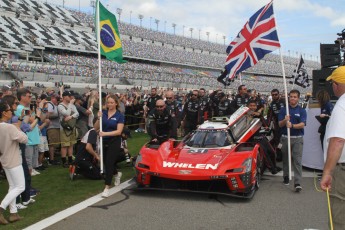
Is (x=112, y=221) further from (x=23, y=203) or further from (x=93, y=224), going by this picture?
(x=23, y=203)

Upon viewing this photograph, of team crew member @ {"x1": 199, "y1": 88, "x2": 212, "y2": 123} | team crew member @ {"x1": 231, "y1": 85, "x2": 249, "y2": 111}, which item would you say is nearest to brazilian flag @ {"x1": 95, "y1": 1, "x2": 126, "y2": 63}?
team crew member @ {"x1": 199, "y1": 88, "x2": 212, "y2": 123}

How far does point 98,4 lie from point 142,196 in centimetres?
454

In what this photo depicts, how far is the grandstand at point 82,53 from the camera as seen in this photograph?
34.9 meters

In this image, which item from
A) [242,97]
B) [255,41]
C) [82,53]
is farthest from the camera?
[82,53]

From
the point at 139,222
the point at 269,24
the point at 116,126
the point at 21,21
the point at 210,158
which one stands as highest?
the point at 21,21

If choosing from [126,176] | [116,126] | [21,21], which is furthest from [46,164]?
[21,21]

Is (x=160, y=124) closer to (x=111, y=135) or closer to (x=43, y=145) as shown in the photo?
(x=111, y=135)

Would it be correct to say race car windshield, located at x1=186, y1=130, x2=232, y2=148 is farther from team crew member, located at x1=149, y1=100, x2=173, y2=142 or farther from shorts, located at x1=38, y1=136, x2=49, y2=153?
shorts, located at x1=38, y1=136, x2=49, y2=153

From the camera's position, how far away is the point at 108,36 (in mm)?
9086

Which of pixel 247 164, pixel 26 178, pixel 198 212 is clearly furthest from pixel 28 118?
pixel 247 164

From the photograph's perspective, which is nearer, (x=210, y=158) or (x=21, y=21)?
(x=210, y=158)

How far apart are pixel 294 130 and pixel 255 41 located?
2949 millimetres

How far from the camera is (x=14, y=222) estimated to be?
557 centimetres

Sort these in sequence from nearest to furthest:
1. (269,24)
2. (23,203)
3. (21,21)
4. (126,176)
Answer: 1. (23,203)
2. (126,176)
3. (269,24)
4. (21,21)
